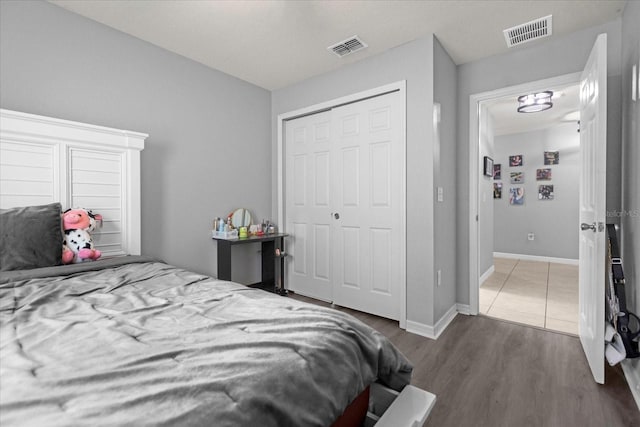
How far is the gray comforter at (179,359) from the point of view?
0.60 m

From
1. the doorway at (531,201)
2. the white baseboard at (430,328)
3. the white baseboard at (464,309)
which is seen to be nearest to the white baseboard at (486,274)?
the doorway at (531,201)

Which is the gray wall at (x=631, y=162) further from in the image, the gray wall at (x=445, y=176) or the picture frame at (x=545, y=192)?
the picture frame at (x=545, y=192)

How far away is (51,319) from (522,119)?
6.25 metres

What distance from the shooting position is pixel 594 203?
6.31ft

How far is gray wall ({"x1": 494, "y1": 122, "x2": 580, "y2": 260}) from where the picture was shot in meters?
5.42

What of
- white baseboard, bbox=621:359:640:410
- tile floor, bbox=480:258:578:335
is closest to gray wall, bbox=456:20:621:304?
tile floor, bbox=480:258:578:335

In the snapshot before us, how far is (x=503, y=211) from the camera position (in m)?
6.16

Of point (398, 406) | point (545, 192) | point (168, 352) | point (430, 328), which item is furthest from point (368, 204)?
point (545, 192)

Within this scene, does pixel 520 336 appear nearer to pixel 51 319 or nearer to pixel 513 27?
pixel 513 27

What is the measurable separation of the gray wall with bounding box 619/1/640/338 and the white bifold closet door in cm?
148

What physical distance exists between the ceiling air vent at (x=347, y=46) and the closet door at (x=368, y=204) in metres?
0.46

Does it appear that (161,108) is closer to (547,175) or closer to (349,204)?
(349,204)

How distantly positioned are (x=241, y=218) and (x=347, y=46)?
200 centimetres

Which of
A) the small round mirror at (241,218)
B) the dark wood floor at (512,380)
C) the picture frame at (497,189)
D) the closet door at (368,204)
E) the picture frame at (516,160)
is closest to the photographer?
the dark wood floor at (512,380)
